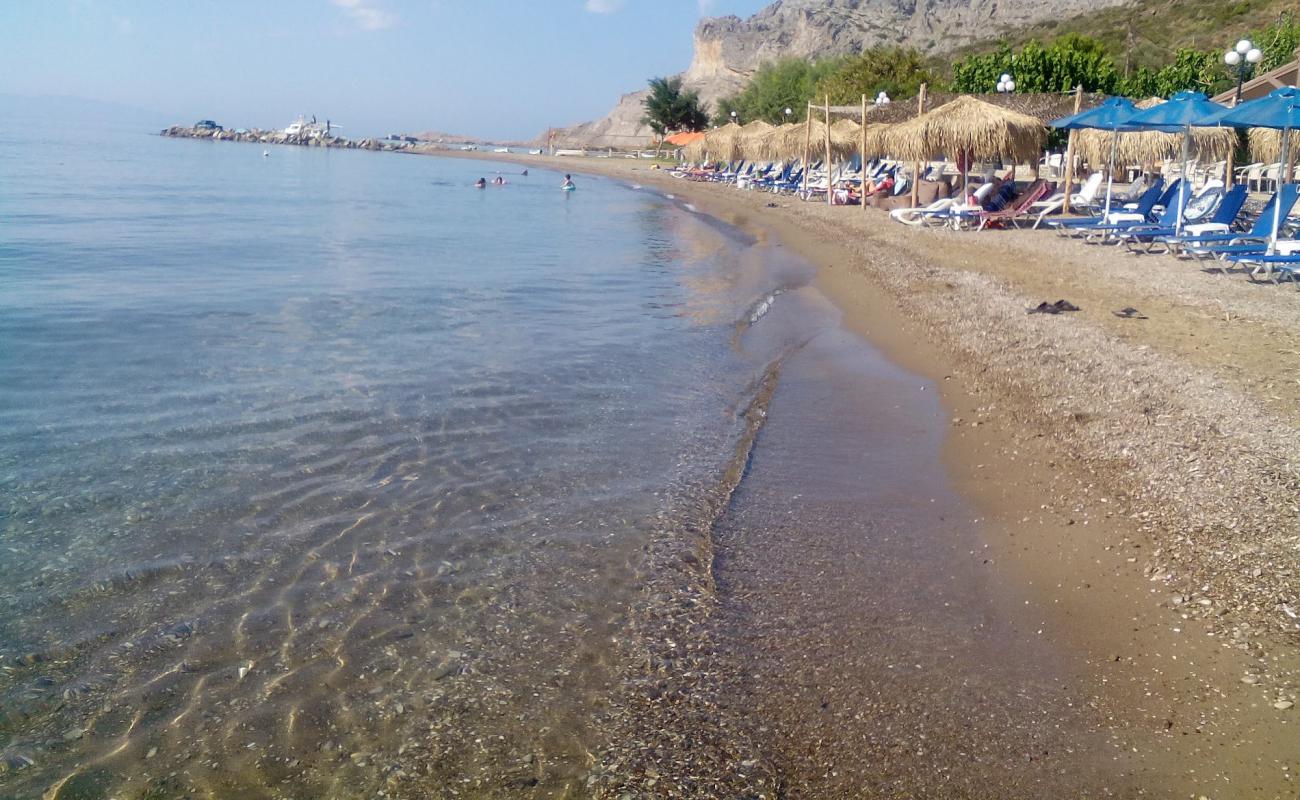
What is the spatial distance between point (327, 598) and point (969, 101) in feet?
54.7

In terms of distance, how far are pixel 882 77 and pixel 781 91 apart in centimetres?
1556

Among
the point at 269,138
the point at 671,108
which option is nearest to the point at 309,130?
the point at 269,138

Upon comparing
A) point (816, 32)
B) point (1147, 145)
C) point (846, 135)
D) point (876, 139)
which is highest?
point (816, 32)

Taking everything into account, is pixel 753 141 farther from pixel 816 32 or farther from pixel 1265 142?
pixel 816 32

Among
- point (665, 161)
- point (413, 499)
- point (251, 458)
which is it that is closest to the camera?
point (413, 499)

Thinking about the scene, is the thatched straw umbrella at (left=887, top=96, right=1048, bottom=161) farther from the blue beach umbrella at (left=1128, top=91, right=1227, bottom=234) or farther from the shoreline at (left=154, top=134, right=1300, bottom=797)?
the shoreline at (left=154, top=134, right=1300, bottom=797)

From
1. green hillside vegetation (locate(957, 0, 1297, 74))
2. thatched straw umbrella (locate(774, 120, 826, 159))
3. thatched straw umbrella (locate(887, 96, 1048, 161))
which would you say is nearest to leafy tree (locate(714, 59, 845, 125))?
green hillside vegetation (locate(957, 0, 1297, 74))

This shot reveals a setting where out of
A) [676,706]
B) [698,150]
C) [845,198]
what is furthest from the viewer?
[698,150]

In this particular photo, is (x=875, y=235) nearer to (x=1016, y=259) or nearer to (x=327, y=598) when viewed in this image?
(x=1016, y=259)

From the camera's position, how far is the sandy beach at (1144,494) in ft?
9.69

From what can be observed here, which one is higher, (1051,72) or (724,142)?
(1051,72)

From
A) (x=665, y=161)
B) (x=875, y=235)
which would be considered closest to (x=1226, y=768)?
(x=875, y=235)

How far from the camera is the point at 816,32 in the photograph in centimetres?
11825

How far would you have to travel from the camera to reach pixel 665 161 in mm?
65188
